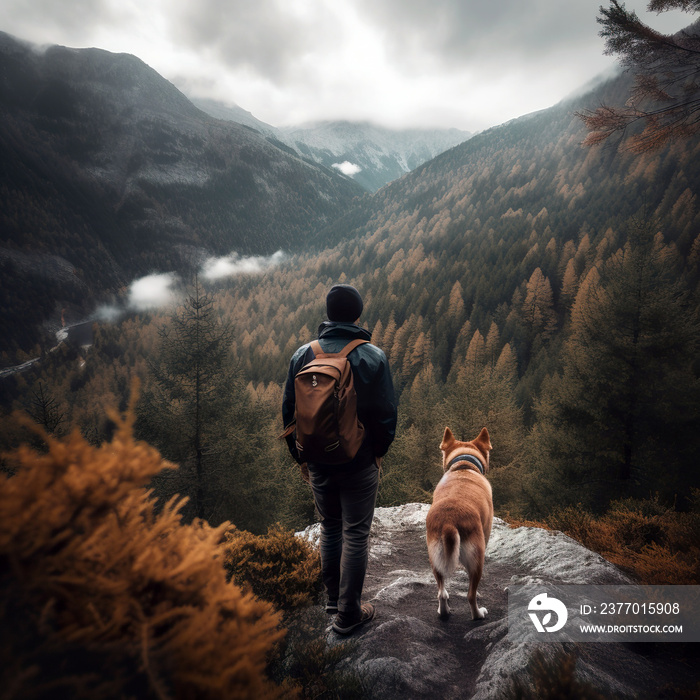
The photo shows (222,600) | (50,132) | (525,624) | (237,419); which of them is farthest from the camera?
(50,132)

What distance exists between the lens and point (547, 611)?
9.53 feet

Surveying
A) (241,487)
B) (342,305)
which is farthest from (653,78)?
(241,487)

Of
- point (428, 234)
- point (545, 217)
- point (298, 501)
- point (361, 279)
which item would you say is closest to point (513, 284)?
point (545, 217)

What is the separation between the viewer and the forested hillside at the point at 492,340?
352 inches

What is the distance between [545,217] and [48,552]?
350ft

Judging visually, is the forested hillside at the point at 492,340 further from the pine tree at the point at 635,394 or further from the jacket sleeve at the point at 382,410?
the jacket sleeve at the point at 382,410

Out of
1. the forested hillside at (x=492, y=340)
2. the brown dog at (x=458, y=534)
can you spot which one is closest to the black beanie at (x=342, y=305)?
the brown dog at (x=458, y=534)

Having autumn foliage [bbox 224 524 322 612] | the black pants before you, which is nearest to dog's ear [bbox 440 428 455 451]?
autumn foliage [bbox 224 524 322 612]

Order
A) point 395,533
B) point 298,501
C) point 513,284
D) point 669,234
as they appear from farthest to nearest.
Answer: point 513,284, point 669,234, point 298,501, point 395,533

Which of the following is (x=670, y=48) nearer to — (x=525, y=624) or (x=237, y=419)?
(x=525, y=624)

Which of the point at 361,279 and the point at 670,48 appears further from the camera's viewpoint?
the point at 361,279

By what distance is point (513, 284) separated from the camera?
213ft

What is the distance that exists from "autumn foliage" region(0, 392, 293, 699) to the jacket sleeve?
1.77 m

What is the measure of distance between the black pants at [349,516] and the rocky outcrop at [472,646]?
366 millimetres
